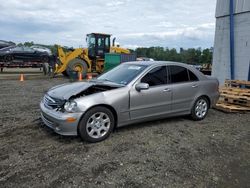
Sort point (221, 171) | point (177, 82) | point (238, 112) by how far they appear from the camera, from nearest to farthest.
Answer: point (221, 171) < point (177, 82) < point (238, 112)

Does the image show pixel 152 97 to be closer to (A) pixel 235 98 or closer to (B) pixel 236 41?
(A) pixel 235 98

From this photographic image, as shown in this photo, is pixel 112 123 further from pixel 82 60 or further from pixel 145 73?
pixel 82 60

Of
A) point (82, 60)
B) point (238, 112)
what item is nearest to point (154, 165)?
point (238, 112)

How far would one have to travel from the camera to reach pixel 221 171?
3.65 metres

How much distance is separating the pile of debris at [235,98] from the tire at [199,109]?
1376mm

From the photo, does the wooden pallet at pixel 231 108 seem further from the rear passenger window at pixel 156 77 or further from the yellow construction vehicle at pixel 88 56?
the yellow construction vehicle at pixel 88 56

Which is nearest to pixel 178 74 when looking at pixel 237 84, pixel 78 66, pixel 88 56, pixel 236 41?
pixel 237 84

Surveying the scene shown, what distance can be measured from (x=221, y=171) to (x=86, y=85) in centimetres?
291

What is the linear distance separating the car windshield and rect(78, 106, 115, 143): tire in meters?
0.86

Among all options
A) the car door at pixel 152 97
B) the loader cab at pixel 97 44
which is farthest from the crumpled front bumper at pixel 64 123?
the loader cab at pixel 97 44

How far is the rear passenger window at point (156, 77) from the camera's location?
526cm

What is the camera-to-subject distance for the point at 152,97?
521 centimetres

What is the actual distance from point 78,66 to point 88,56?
1.87 meters

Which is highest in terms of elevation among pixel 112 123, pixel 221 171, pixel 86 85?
pixel 86 85
